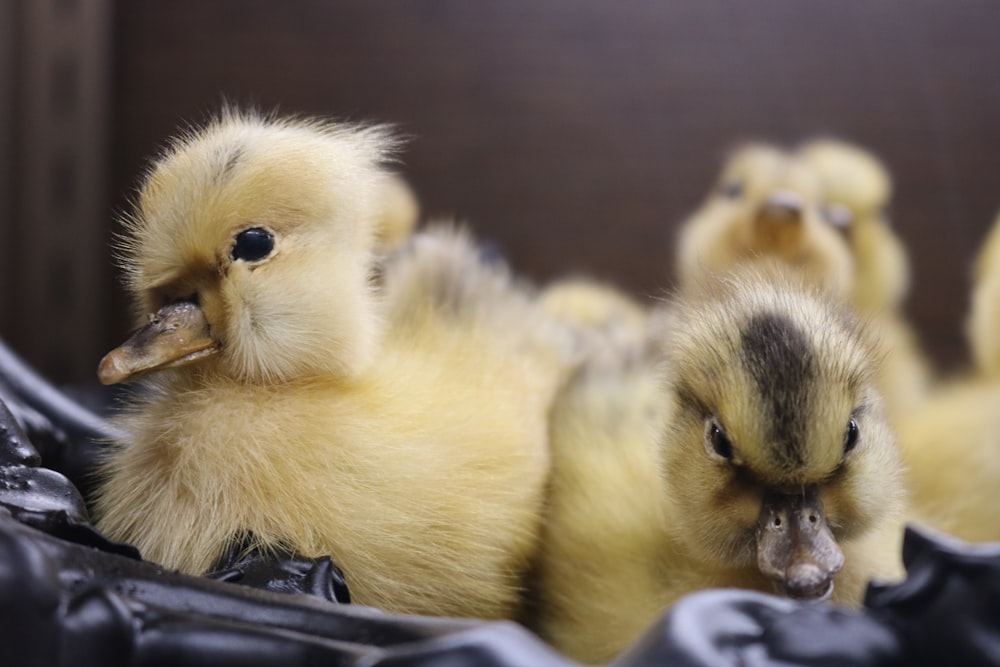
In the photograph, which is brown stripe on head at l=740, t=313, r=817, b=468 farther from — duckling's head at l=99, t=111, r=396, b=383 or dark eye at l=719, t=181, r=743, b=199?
dark eye at l=719, t=181, r=743, b=199

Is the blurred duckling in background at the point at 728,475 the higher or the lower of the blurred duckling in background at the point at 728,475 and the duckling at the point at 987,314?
the lower

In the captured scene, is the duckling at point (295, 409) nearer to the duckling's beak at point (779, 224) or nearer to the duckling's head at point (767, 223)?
the duckling's head at point (767, 223)

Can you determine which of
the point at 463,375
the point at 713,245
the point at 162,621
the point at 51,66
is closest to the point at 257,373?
the point at 463,375

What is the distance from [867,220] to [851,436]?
0.80 m

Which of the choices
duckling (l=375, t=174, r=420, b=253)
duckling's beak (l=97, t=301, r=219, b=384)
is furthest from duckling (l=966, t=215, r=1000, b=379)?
duckling's beak (l=97, t=301, r=219, b=384)

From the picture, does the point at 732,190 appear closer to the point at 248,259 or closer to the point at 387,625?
the point at 248,259

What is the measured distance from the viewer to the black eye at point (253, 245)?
0.62m

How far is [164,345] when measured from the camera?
0.59 m

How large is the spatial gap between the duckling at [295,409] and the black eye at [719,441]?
14 cm

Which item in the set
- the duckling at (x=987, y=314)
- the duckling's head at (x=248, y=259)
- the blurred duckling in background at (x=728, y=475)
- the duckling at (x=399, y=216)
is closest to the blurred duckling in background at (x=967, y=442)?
the duckling at (x=987, y=314)

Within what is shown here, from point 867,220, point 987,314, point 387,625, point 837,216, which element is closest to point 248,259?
point 387,625

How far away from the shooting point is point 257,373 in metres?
0.65

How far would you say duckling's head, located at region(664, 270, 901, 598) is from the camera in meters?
0.56

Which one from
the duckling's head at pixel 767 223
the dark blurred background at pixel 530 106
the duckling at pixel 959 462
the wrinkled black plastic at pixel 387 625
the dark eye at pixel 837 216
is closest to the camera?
the wrinkled black plastic at pixel 387 625
